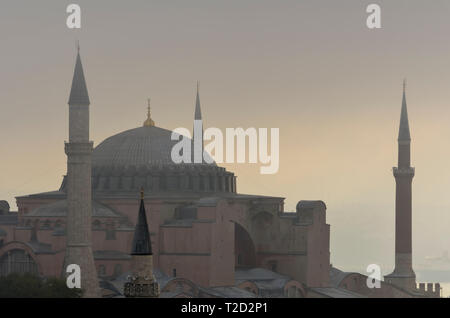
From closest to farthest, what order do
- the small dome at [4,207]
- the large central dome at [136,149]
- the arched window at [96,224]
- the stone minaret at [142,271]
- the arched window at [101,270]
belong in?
the stone minaret at [142,271] → the arched window at [101,270] → the arched window at [96,224] → the large central dome at [136,149] → the small dome at [4,207]

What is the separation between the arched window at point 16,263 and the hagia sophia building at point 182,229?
47 millimetres

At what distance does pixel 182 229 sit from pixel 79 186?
6.83 meters

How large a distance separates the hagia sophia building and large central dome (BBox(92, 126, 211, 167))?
0.05 metres

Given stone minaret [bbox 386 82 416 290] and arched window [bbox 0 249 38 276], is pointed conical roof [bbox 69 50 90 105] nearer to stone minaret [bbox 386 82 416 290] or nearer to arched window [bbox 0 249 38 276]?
arched window [bbox 0 249 38 276]

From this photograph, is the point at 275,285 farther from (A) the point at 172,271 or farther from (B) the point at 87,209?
(B) the point at 87,209

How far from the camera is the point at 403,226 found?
104938 mm

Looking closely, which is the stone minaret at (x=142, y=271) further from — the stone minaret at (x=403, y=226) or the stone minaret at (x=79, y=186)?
the stone minaret at (x=403, y=226)

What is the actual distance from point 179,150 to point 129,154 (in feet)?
8.49

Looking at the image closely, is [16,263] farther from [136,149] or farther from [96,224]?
[136,149]

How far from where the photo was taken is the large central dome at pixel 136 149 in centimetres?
9988

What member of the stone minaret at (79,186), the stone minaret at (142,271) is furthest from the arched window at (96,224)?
the stone minaret at (142,271)

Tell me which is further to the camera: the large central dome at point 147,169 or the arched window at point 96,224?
the large central dome at point 147,169

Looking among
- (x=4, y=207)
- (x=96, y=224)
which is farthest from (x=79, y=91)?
(x=4, y=207)
